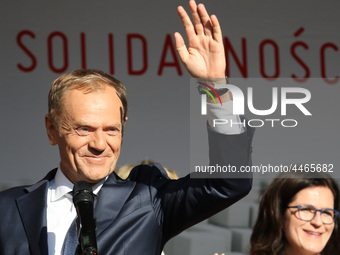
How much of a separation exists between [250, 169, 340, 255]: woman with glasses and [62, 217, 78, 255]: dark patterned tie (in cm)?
93

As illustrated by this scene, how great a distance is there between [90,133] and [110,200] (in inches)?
9.1

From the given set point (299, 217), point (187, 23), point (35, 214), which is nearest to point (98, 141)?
point (35, 214)

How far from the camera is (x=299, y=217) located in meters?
2.52

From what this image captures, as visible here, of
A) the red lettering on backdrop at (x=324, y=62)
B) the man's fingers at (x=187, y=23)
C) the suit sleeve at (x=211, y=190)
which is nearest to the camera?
the suit sleeve at (x=211, y=190)

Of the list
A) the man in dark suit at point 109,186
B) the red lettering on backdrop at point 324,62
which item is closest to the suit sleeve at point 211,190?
the man in dark suit at point 109,186

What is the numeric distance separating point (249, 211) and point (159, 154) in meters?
0.80

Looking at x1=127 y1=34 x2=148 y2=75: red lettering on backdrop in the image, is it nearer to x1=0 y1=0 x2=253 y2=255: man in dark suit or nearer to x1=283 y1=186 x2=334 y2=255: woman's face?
x1=283 y1=186 x2=334 y2=255: woman's face

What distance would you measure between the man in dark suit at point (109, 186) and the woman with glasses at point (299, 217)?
61 centimetres

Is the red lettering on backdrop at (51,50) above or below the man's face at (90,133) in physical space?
above

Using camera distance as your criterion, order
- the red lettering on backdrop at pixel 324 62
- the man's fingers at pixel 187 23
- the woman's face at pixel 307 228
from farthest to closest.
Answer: the red lettering on backdrop at pixel 324 62, the woman's face at pixel 307 228, the man's fingers at pixel 187 23

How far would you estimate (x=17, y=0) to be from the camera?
4.71 m

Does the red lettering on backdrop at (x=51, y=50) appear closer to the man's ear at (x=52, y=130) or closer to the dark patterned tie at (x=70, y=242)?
the man's ear at (x=52, y=130)

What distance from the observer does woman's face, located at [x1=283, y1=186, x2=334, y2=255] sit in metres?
2.50

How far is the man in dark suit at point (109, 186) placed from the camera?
1952 millimetres
